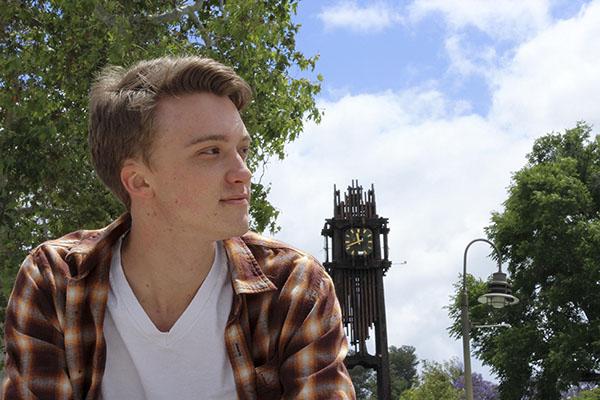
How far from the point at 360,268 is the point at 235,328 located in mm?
43963

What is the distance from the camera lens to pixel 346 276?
46.2 m

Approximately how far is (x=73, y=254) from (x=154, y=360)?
36 cm

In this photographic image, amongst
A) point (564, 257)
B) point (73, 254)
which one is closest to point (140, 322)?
point (73, 254)

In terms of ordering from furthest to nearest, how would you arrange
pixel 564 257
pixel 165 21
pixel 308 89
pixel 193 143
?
pixel 564 257 → pixel 308 89 → pixel 165 21 → pixel 193 143

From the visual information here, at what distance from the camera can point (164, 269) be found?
256cm

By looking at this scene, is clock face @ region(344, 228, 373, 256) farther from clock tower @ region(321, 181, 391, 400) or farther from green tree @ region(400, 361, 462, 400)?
green tree @ region(400, 361, 462, 400)

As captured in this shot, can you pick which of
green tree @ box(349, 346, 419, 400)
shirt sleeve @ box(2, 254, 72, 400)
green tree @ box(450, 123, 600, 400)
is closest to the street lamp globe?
green tree @ box(450, 123, 600, 400)

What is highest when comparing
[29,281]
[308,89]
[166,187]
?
[308,89]

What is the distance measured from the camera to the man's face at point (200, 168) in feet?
7.93

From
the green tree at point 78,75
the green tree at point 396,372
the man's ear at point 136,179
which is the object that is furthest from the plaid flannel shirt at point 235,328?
the green tree at point 396,372

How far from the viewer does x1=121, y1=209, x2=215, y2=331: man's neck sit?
2535 mm

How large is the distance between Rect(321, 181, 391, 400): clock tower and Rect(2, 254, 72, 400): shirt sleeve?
142 ft

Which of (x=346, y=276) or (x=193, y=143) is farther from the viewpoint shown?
(x=346, y=276)

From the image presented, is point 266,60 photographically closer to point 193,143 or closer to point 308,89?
point 308,89
